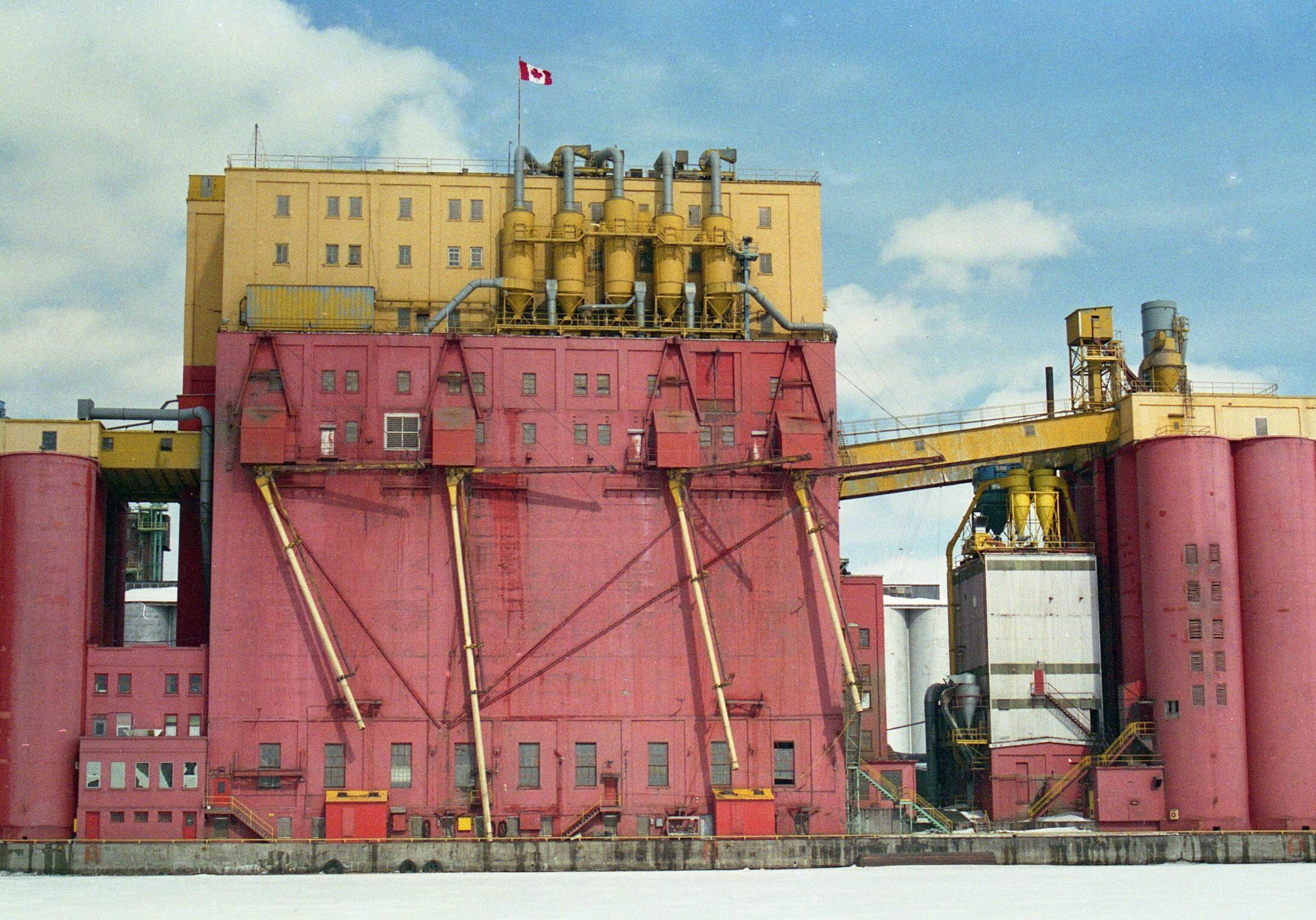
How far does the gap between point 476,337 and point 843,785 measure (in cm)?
2167

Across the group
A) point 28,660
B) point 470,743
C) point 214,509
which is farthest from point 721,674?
point 28,660

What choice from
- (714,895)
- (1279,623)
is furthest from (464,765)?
(1279,623)

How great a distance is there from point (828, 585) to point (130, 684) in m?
25.9

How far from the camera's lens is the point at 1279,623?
7300 cm

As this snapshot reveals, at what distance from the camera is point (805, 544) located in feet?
241

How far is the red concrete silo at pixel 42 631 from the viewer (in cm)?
6931

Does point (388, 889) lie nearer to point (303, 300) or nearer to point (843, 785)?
point (843, 785)

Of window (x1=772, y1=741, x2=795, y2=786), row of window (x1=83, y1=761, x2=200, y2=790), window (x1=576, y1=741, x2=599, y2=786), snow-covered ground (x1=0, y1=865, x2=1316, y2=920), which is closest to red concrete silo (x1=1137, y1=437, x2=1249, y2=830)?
snow-covered ground (x1=0, y1=865, x2=1316, y2=920)

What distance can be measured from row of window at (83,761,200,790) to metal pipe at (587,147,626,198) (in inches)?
1092

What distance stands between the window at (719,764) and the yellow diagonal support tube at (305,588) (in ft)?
41.8

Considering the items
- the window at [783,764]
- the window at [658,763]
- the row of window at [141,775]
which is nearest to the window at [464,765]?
the window at [658,763]

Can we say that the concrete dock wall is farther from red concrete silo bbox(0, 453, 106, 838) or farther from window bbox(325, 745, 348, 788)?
window bbox(325, 745, 348, 788)

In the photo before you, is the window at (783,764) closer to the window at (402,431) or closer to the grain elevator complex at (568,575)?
the grain elevator complex at (568,575)

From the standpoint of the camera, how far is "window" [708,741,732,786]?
7138 cm
